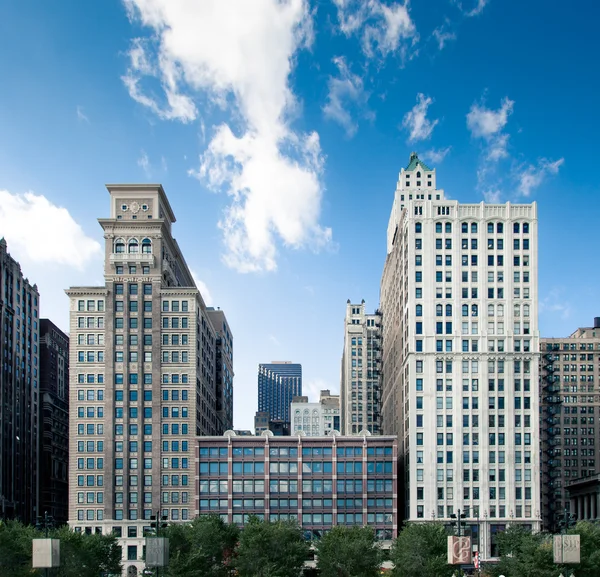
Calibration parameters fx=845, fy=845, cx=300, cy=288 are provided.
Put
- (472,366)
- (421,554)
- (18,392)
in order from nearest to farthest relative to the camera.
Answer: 1. (421,554)
2. (472,366)
3. (18,392)

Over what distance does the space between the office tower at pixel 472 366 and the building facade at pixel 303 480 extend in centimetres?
505

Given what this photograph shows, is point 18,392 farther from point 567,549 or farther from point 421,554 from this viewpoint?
point 567,549

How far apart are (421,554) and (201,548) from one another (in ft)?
80.0

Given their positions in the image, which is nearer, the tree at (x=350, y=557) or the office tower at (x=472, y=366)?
the tree at (x=350, y=557)

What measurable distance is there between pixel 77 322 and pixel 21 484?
5104cm

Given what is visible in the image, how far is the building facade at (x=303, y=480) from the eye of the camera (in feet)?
427

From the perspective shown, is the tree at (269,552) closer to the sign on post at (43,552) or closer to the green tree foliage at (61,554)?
the green tree foliage at (61,554)

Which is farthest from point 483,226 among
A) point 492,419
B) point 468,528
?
point 468,528

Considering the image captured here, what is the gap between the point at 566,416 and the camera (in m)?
192

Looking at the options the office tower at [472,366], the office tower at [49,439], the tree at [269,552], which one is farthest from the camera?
the office tower at [49,439]

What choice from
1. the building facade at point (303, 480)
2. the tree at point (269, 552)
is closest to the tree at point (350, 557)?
the tree at point (269, 552)

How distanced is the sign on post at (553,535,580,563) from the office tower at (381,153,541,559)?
6619 centimetres

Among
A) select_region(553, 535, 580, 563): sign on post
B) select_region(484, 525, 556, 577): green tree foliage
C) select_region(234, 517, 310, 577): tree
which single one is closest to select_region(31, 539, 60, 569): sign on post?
select_region(234, 517, 310, 577): tree

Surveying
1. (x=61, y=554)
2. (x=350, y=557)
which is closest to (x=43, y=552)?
(x=61, y=554)
